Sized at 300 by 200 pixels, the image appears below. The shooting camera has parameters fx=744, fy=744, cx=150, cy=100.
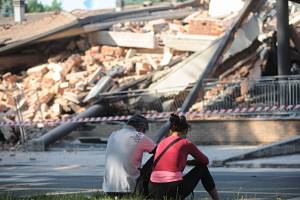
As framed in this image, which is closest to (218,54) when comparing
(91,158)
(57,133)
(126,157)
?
(57,133)

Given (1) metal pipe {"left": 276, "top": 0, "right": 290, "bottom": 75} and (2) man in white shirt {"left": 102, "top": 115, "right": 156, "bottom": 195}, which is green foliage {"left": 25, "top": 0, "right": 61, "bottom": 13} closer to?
(1) metal pipe {"left": 276, "top": 0, "right": 290, "bottom": 75}

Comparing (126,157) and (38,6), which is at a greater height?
(126,157)

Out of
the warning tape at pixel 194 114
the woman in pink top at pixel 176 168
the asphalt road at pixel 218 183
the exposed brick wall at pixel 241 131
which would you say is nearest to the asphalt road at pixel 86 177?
the asphalt road at pixel 218 183

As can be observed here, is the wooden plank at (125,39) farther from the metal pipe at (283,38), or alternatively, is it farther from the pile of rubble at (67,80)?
the metal pipe at (283,38)

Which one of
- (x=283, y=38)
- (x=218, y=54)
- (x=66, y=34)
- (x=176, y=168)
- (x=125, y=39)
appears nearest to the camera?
(x=176, y=168)

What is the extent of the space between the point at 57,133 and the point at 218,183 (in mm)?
13338

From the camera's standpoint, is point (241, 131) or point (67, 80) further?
point (67, 80)

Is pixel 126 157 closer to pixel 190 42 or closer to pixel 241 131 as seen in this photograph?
pixel 241 131

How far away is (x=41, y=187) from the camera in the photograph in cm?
1317

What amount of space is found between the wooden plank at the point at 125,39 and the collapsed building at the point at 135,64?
0.16 feet

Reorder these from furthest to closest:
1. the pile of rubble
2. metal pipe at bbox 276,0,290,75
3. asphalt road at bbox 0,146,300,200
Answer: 1. the pile of rubble
2. metal pipe at bbox 276,0,290,75
3. asphalt road at bbox 0,146,300,200

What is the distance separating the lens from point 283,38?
27.6m

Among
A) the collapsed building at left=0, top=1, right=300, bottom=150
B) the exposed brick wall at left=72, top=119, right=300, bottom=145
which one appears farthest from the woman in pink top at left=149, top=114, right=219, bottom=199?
the collapsed building at left=0, top=1, right=300, bottom=150

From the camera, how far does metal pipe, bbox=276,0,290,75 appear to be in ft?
89.0
